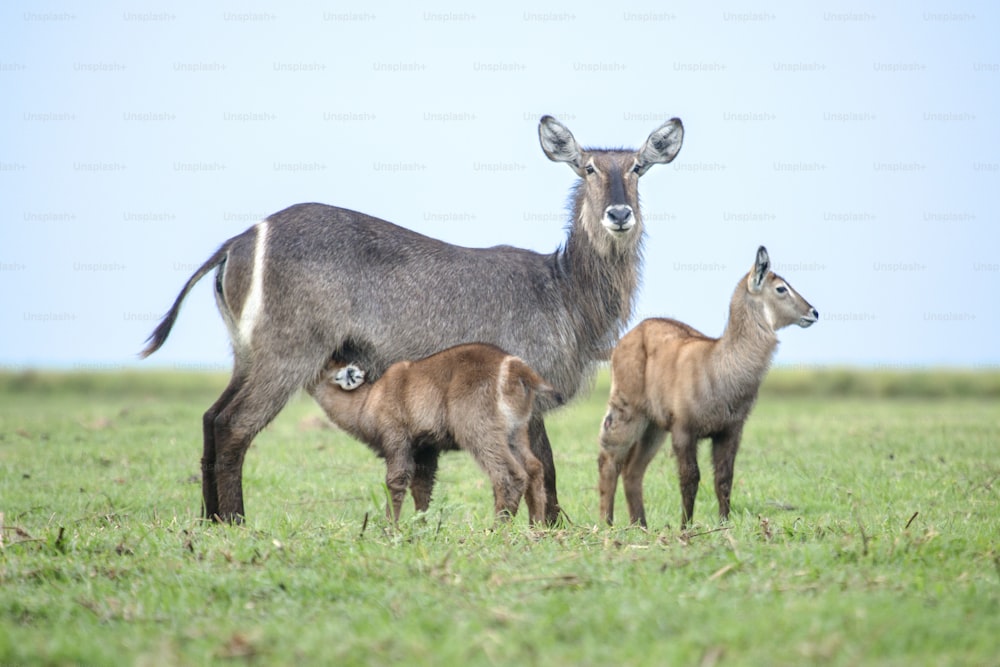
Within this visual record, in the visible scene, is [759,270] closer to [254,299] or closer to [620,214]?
[620,214]

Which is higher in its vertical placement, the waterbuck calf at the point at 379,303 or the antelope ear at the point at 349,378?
the waterbuck calf at the point at 379,303

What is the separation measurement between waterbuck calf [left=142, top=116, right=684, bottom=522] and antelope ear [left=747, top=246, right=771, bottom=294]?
0.81 meters

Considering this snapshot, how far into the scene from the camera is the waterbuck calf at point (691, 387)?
628cm

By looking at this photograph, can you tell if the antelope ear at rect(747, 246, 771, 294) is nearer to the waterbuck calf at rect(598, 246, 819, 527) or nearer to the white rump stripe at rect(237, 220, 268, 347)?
the waterbuck calf at rect(598, 246, 819, 527)

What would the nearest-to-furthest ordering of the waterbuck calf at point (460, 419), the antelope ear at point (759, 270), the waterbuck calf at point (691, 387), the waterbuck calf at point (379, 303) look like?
the waterbuck calf at point (460, 419) < the waterbuck calf at point (691, 387) < the antelope ear at point (759, 270) < the waterbuck calf at point (379, 303)

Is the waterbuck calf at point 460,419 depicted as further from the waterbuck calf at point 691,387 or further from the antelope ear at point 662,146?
the antelope ear at point 662,146

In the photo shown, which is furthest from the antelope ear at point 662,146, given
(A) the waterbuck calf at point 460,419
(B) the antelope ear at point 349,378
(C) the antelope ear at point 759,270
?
(B) the antelope ear at point 349,378

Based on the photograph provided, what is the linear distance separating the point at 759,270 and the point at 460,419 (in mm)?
1956

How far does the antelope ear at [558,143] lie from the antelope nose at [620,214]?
0.77 meters

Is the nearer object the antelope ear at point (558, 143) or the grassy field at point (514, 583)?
the grassy field at point (514, 583)

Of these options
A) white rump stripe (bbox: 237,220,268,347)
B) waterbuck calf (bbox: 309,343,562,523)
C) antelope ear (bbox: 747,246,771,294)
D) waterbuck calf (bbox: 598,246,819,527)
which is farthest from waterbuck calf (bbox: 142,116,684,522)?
antelope ear (bbox: 747,246,771,294)

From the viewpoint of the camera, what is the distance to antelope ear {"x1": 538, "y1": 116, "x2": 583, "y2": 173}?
7.41m

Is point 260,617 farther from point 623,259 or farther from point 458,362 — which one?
point 623,259

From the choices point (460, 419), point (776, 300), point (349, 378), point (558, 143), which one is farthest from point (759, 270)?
point (349, 378)
